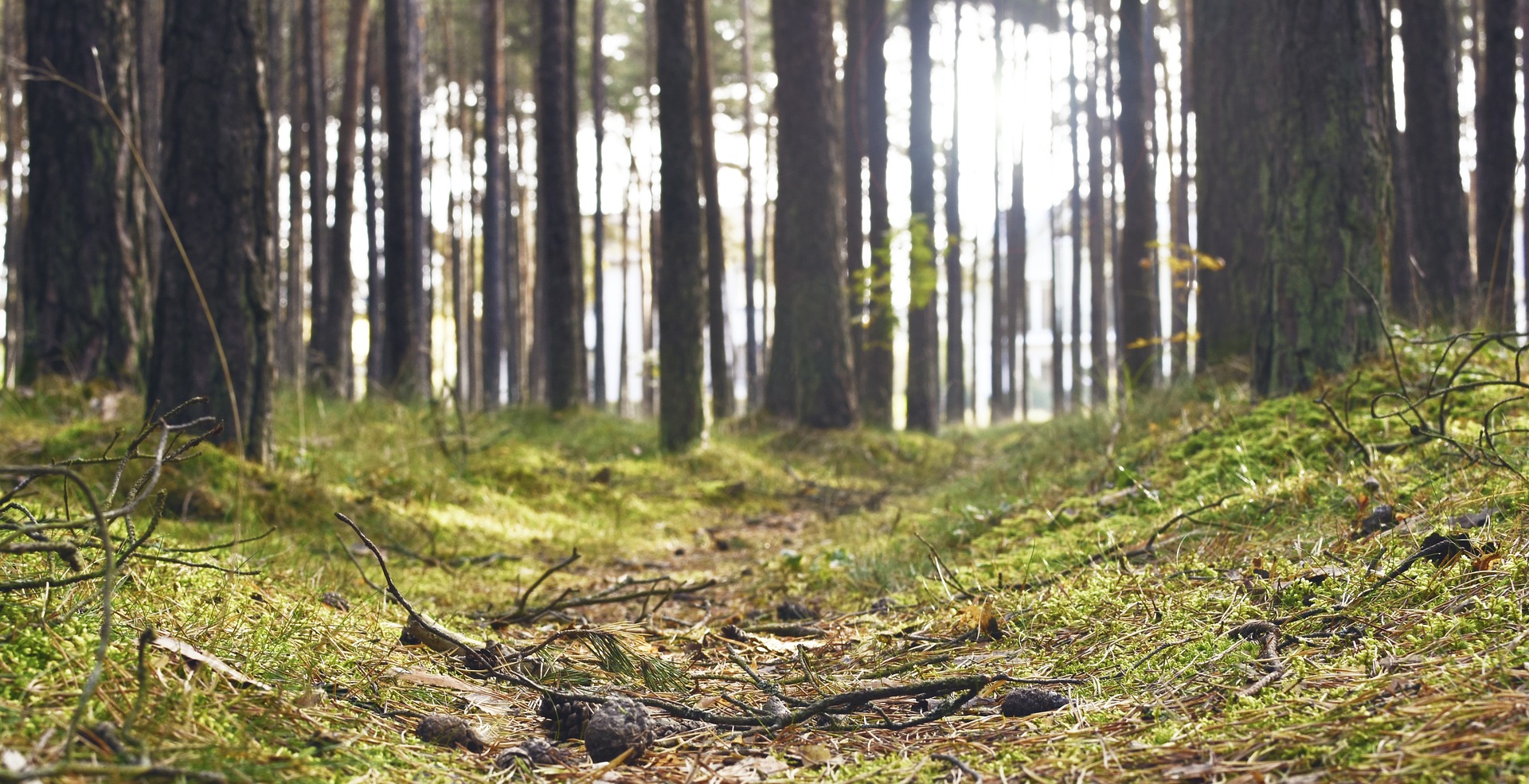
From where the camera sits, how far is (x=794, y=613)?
3.22 metres

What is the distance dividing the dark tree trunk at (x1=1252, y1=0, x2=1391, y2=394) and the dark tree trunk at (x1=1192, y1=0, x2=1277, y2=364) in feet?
5.71

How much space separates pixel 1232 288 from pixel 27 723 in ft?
22.1

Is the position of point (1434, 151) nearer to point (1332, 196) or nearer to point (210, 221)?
point (1332, 196)

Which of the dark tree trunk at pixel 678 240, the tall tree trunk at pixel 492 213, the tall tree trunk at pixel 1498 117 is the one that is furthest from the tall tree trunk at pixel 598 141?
the tall tree trunk at pixel 1498 117

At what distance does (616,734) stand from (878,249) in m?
10.8

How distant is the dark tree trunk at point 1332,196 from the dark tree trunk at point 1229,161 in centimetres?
174

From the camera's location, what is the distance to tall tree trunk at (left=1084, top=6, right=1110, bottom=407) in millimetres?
22562

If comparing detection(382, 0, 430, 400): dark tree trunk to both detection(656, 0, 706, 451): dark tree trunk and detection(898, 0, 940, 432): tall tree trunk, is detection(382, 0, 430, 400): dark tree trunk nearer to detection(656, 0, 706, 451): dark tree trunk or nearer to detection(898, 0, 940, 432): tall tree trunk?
detection(656, 0, 706, 451): dark tree trunk

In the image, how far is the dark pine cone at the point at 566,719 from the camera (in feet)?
6.20

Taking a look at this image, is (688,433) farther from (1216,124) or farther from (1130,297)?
(1130,297)

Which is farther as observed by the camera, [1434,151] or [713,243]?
[713,243]

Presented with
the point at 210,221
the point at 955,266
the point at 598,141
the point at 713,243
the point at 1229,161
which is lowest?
the point at 210,221

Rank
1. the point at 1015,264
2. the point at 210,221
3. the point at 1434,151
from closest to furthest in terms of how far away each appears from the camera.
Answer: the point at 210,221, the point at 1434,151, the point at 1015,264

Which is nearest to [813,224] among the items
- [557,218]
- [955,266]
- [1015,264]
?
[557,218]
